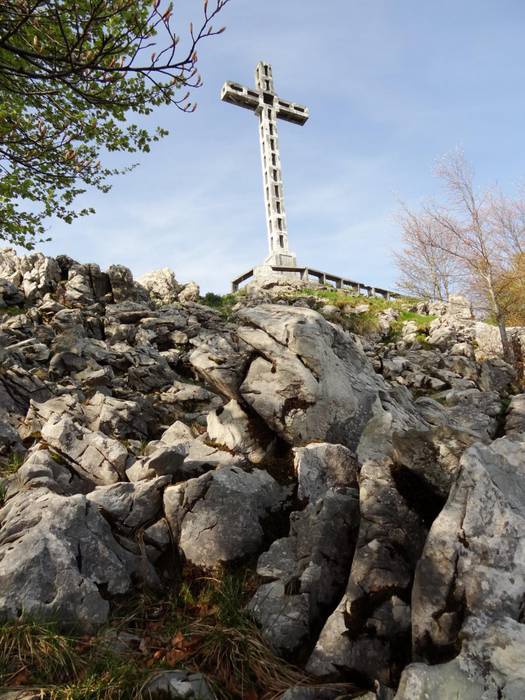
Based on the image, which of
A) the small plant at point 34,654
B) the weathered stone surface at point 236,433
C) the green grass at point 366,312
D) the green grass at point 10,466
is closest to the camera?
the small plant at point 34,654

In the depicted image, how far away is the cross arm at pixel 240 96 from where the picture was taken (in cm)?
4141

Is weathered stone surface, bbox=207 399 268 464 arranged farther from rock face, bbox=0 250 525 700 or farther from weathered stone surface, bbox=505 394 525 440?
weathered stone surface, bbox=505 394 525 440

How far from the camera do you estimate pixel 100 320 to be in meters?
21.3

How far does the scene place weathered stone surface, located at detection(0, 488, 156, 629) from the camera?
4426 millimetres

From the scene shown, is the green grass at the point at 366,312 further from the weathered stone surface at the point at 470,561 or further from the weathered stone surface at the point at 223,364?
the weathered stone surface at the point at 470,561

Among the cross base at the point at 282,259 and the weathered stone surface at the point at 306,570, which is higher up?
the cross base at the point at 282,259

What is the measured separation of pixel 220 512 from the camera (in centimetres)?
557

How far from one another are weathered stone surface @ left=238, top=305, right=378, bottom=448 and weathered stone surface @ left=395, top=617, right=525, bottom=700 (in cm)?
399

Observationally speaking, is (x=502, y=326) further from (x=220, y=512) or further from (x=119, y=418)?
(x=220, y=512)

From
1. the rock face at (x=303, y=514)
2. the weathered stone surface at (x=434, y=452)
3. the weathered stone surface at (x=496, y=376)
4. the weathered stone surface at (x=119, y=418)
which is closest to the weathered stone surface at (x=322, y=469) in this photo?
the rock face at (x=303, y=514)

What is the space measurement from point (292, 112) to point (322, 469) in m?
46.4

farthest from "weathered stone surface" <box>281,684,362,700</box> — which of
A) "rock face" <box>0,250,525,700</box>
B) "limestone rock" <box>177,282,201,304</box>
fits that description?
"limestone rock" <box>177,282,201,304</box>

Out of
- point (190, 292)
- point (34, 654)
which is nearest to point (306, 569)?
point (34, 654)

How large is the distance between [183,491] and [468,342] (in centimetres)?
2276
